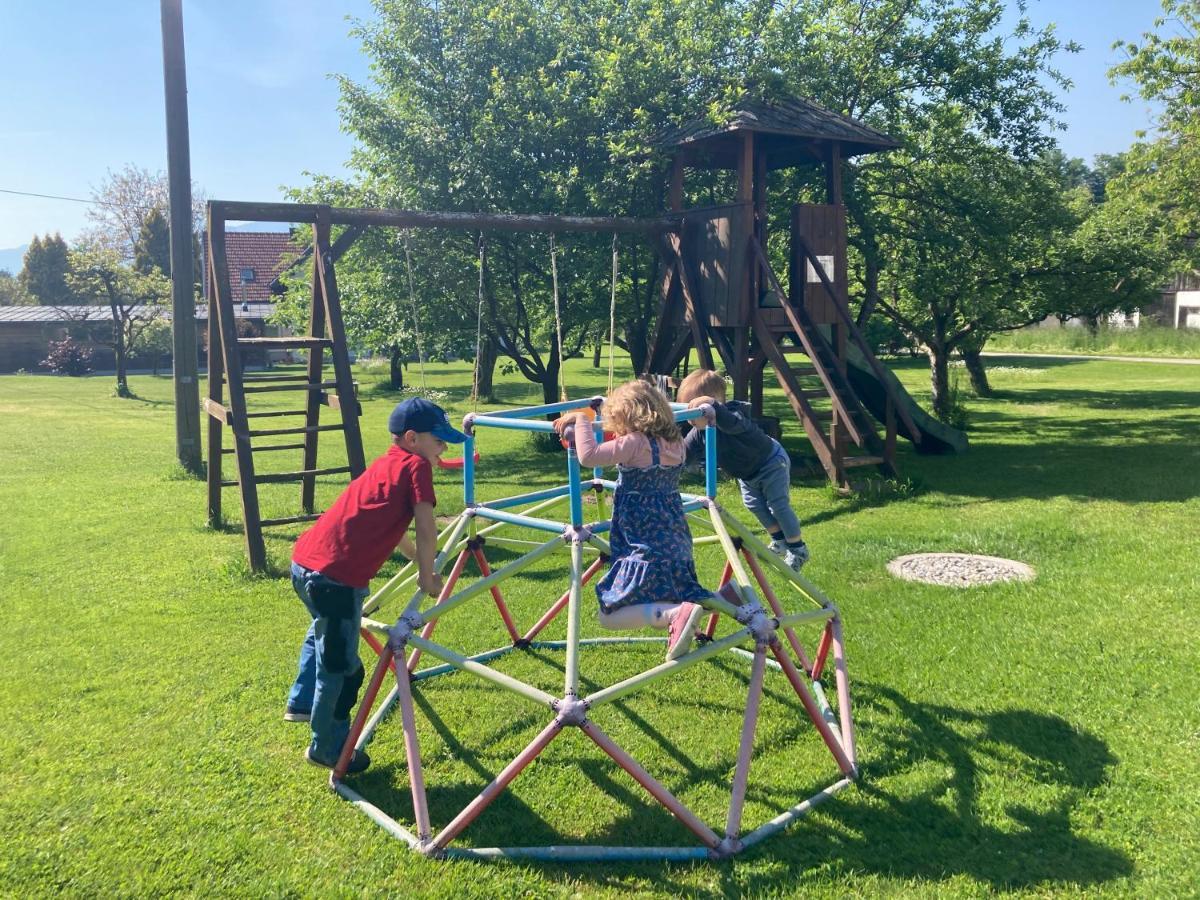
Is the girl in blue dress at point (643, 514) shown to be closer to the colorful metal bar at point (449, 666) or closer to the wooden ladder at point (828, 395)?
the colorful metal bar at point (449, 666)

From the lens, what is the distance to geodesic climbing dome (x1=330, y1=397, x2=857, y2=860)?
3.81 metres

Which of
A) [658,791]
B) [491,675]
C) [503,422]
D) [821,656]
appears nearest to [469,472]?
[503,422]

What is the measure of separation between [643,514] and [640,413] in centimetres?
47

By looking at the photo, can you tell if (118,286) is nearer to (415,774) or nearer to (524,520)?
(524,520)

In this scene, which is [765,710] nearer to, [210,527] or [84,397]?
[210,527]

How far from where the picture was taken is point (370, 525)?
14.2 ft

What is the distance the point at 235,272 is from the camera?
46844 mm

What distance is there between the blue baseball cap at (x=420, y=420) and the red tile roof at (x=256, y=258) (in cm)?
4195

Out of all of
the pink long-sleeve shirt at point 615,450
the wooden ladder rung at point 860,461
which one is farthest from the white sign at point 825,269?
the pink long-sleeve shirt at point 615,450

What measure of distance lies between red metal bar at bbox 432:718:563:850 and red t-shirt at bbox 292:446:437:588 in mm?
1111

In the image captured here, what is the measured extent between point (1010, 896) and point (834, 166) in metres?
10.3

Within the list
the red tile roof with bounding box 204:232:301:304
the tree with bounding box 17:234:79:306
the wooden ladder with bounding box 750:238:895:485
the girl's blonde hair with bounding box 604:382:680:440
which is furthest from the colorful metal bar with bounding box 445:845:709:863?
the tree with bounding box 17:234:79:306

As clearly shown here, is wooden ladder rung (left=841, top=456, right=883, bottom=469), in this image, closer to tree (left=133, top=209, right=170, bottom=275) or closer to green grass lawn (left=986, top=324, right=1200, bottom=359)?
green grass lawn (left=986, top=324, right=1200, bottom=359)

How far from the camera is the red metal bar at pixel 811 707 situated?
412cm
